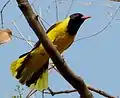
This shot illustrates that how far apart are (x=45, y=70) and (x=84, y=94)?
73 centimetres

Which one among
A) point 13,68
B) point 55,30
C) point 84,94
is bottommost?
point 84,94

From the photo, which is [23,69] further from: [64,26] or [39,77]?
[64,26]

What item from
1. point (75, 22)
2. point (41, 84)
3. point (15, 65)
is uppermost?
point (75, 22)

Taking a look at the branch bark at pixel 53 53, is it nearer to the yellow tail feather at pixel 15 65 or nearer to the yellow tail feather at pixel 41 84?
the yellow tail feather at pixel 41 84

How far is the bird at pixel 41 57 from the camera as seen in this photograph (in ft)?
5.66

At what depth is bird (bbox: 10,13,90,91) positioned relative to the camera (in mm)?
1725

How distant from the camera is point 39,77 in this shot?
179 centimetres

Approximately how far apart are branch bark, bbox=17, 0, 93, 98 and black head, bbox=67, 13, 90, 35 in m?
0.91

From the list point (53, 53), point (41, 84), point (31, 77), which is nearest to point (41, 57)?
point (31, 77)

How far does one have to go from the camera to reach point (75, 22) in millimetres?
2178

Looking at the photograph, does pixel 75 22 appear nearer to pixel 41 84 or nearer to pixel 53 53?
pixel 41 84

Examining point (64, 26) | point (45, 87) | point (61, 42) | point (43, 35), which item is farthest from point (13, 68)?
point (43, 35)

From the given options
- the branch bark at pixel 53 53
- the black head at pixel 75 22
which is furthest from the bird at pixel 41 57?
the branch bark at pixel 53 53

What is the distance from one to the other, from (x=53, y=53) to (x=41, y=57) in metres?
0.85
